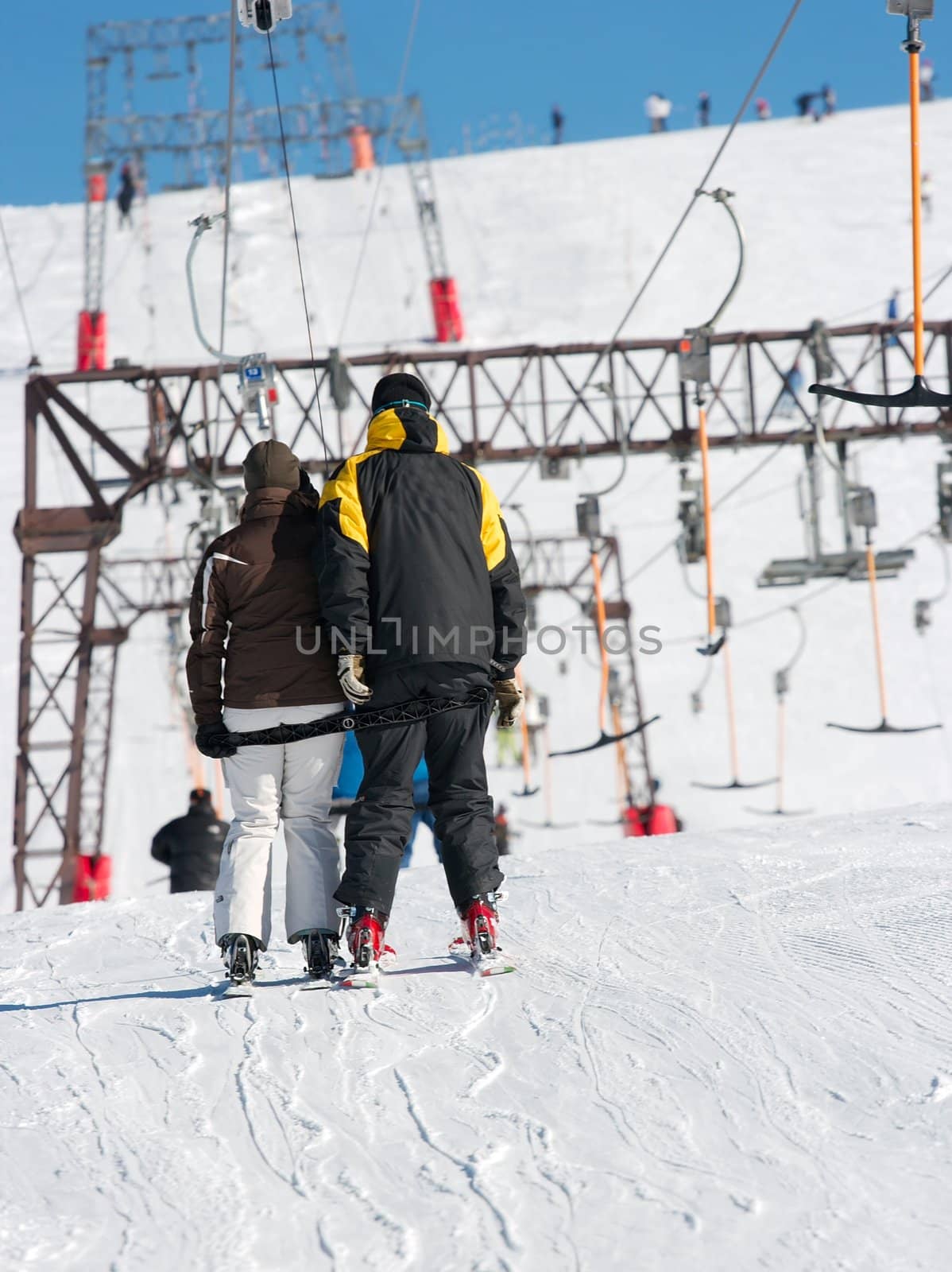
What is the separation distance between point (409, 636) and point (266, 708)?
1.50 ft

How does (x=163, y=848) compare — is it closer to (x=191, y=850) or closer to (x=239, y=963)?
(x=191, y=850)

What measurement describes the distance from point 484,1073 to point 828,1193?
3.26ft

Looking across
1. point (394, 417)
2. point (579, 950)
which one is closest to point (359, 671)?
point (394, 417)

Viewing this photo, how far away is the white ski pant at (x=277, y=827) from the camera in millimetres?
4473

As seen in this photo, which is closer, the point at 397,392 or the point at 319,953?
the point at 319,953

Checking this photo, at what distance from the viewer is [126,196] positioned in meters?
55.2

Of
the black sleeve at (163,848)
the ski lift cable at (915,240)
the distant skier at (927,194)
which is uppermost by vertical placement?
the distant skier at (927,194)

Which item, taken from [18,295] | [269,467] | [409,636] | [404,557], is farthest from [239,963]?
[18,295]

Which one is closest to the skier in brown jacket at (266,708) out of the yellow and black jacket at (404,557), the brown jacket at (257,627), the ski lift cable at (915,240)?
the brown jacket at (257,627)

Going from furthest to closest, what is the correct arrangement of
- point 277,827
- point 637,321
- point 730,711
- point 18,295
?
point 637,321
point 18,295
point 730,711
point 277,827

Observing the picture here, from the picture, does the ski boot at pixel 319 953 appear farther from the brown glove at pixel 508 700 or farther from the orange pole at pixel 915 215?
the orange pole at pixel 915 215

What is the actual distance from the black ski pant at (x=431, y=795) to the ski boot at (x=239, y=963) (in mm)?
284

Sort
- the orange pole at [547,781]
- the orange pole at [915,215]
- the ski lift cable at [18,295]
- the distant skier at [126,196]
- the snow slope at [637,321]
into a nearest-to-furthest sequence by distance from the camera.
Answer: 1. the orange pole at [915,215]
2. the orange pole at [547,781]
3. the snow slope at [637,321]
4. the ski lift cable at [18,295]
5. the distant skier at [126,196]

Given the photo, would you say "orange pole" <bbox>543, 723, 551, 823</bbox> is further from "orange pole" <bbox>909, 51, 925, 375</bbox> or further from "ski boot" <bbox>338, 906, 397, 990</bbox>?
"ski boot" <bbox>338, 906, 397, 990</bbox>
